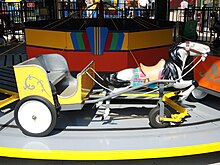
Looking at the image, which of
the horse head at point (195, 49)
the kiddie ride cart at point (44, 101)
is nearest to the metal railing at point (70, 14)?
the horse head at point (195, 49)

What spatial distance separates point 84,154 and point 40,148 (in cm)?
45

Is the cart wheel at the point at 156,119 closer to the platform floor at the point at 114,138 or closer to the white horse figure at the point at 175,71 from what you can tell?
the platform floor at the point at 114,138

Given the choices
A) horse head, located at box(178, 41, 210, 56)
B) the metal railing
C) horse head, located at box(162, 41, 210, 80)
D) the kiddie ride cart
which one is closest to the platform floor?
the kiddie ride cart

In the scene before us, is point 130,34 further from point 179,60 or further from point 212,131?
point 212,131

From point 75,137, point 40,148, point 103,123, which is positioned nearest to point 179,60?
point 103,123

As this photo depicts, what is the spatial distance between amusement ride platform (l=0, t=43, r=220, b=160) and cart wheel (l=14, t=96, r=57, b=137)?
9 centimetres

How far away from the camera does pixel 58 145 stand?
121 inches

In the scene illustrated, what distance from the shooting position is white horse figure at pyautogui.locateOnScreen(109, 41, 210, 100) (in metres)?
3.45

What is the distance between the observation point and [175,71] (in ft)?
11.6

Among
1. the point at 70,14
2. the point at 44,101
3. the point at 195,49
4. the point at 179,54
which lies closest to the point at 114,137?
the point at 44,101

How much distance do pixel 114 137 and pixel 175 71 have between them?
1028 millimetres

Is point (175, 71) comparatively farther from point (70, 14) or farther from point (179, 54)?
point (70, 14)

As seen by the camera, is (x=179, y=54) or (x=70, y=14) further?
(x=70, y=14)

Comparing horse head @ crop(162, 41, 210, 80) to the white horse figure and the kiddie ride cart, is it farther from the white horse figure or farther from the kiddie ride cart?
the kiddie ride cart
